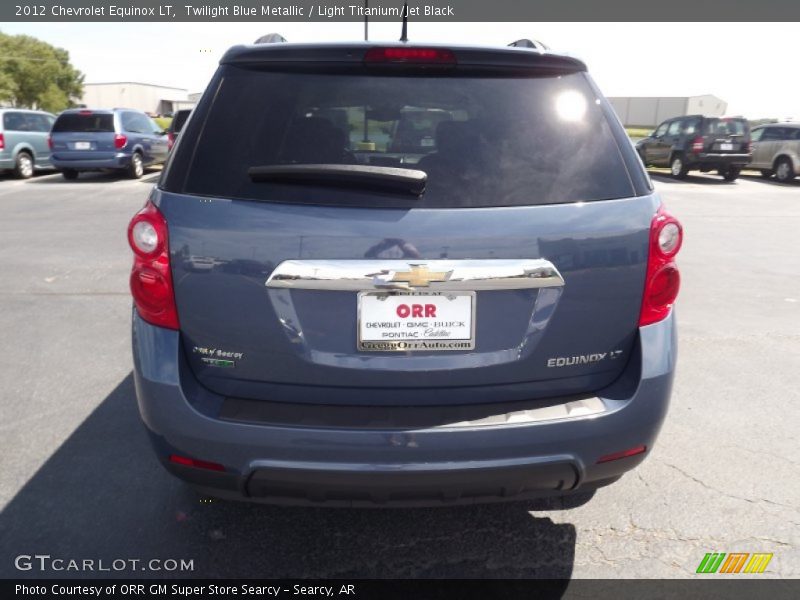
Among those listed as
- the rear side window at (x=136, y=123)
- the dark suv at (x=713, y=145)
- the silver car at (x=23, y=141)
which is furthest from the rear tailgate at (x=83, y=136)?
the dark suv at (x=713, y=145)

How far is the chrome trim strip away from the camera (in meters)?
2.00

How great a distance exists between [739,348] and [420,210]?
3932 millimetres

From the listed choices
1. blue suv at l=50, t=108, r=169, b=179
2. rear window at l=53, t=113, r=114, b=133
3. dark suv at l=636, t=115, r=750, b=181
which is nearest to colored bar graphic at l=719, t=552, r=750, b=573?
blue suv at l=50, t=108, r=169, b=179

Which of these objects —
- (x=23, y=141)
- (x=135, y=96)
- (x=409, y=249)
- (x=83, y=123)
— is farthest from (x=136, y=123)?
(x=135, y=96)

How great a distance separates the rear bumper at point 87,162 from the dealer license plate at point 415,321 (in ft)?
52.6

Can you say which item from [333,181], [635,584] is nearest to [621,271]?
[333,181]

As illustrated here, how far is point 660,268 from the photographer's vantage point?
2.24 m

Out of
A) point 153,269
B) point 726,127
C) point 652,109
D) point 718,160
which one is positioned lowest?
point 718,160

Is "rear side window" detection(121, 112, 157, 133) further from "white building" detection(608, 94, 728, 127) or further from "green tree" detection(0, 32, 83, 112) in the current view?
"white building" detection(608, 94, 728, 127)

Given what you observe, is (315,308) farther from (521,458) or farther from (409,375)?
(521,458)

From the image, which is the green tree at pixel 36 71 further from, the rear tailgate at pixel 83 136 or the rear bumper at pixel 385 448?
the rear bumper at pixel 385 448

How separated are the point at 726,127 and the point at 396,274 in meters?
19.7

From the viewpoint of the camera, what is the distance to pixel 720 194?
1617cm

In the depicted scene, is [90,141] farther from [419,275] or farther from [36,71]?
[36,71]
